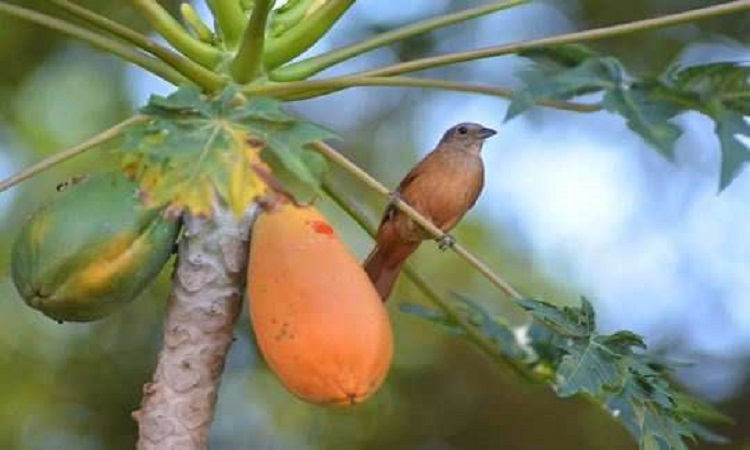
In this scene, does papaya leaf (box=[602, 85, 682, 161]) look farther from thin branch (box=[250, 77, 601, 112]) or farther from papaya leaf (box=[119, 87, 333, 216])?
papaya leaf (box=[119, 87, 333, 216])

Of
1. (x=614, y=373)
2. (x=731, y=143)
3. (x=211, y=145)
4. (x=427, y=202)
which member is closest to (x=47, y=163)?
(x=211, y=145)

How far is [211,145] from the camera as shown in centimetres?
142

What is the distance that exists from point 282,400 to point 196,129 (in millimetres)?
2156

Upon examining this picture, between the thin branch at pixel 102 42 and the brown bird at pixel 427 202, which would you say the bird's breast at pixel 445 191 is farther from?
the thin branch at pixel 102 42

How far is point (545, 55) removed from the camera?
1.68 m

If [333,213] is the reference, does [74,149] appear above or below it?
above

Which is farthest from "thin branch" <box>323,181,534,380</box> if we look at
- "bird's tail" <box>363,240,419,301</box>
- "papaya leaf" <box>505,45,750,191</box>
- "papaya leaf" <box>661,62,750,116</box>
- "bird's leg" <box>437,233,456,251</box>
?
"papaya leaf" <box>661,62,750,116</box>

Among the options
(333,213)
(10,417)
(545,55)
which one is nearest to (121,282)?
(545,55)

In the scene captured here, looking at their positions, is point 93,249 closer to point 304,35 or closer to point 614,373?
point 304,35

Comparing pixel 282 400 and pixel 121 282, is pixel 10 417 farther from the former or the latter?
pixel 121 282

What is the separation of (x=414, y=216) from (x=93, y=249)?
11.9 inches

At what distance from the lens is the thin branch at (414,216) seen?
1561 mm

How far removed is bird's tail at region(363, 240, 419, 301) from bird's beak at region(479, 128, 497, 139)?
0.19m

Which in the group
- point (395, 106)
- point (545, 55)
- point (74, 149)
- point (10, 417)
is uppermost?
point (545, 55)
